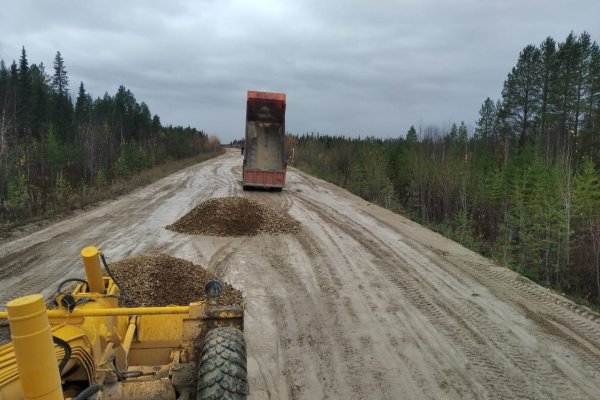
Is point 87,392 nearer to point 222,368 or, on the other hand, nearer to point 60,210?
point 222,368

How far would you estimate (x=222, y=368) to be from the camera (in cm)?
285

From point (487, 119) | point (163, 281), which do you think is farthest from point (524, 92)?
point (163, 281)

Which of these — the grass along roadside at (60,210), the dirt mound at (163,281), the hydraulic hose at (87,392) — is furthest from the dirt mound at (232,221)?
the hydraulic hose at (87,392)

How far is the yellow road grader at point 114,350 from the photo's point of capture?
5.72 ft

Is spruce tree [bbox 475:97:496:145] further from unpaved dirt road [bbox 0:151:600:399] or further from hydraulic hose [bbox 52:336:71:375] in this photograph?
hydraulic hose [bbox 52:336:71:375]

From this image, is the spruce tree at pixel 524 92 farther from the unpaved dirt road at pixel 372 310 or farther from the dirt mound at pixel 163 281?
the dirt mound at pixel 163 281

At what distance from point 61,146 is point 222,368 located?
41.5 meters

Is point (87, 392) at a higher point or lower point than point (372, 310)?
higher

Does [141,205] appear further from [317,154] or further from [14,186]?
[317,154]

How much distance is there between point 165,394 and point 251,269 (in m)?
5.97

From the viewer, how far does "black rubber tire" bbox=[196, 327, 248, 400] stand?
8.95 feet

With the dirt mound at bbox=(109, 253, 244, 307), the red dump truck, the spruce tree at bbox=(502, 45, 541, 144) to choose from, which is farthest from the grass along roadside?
the spruce tree at bbox=(502, 45, 541, 144)

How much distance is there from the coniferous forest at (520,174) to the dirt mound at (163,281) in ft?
21.3

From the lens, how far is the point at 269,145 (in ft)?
71.4
